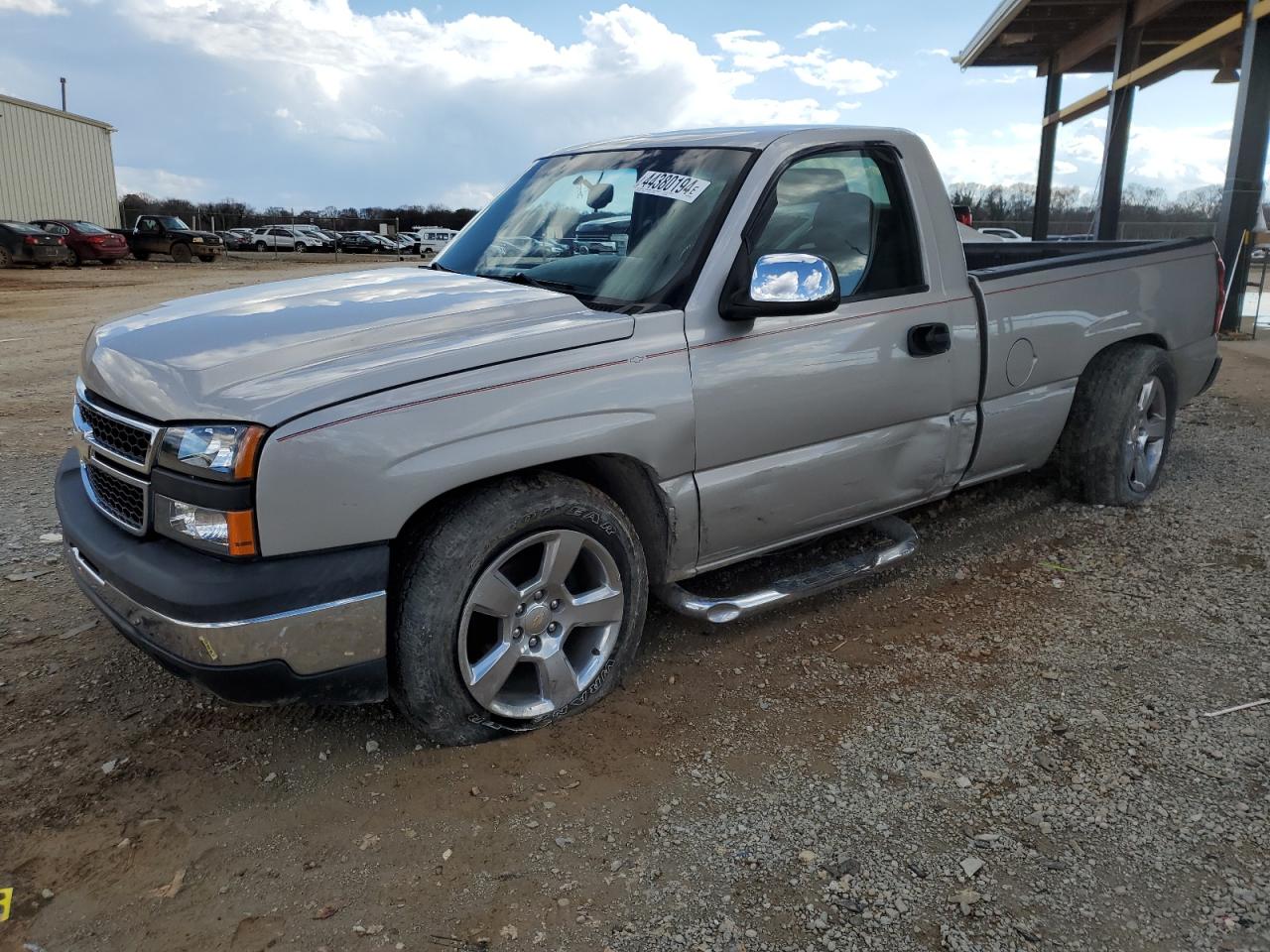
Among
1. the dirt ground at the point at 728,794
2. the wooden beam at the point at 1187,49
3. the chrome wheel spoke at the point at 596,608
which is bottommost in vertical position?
the dirt ground at the point at 728,794

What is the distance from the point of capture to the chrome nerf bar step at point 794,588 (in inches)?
129

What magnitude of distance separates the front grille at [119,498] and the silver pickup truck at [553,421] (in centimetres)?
2

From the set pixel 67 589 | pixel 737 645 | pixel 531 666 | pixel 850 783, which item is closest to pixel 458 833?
pixel 531 666

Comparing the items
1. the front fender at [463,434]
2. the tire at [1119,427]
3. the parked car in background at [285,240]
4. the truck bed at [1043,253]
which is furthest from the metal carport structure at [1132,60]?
the parked car in background at [285,240]

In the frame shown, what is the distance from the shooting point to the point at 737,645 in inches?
143

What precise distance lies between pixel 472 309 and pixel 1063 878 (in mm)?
2296

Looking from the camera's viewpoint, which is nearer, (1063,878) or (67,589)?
(1063,878)

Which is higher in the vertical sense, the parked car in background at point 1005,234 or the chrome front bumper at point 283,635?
the parked car in background at point 1005,234

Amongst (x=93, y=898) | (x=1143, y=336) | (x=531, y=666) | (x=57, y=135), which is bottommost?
(x=93, y=898)

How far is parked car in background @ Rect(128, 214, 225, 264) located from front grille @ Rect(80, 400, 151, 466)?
31.0 meters

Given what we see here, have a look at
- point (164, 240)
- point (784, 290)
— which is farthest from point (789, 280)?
point (164, 240)

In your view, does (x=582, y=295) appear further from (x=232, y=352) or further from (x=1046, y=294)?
(x=1046, y=294)

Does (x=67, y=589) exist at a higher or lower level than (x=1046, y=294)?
lower

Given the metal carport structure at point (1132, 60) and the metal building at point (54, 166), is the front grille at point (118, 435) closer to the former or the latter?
the metal carport structure at point (1132, 60)
